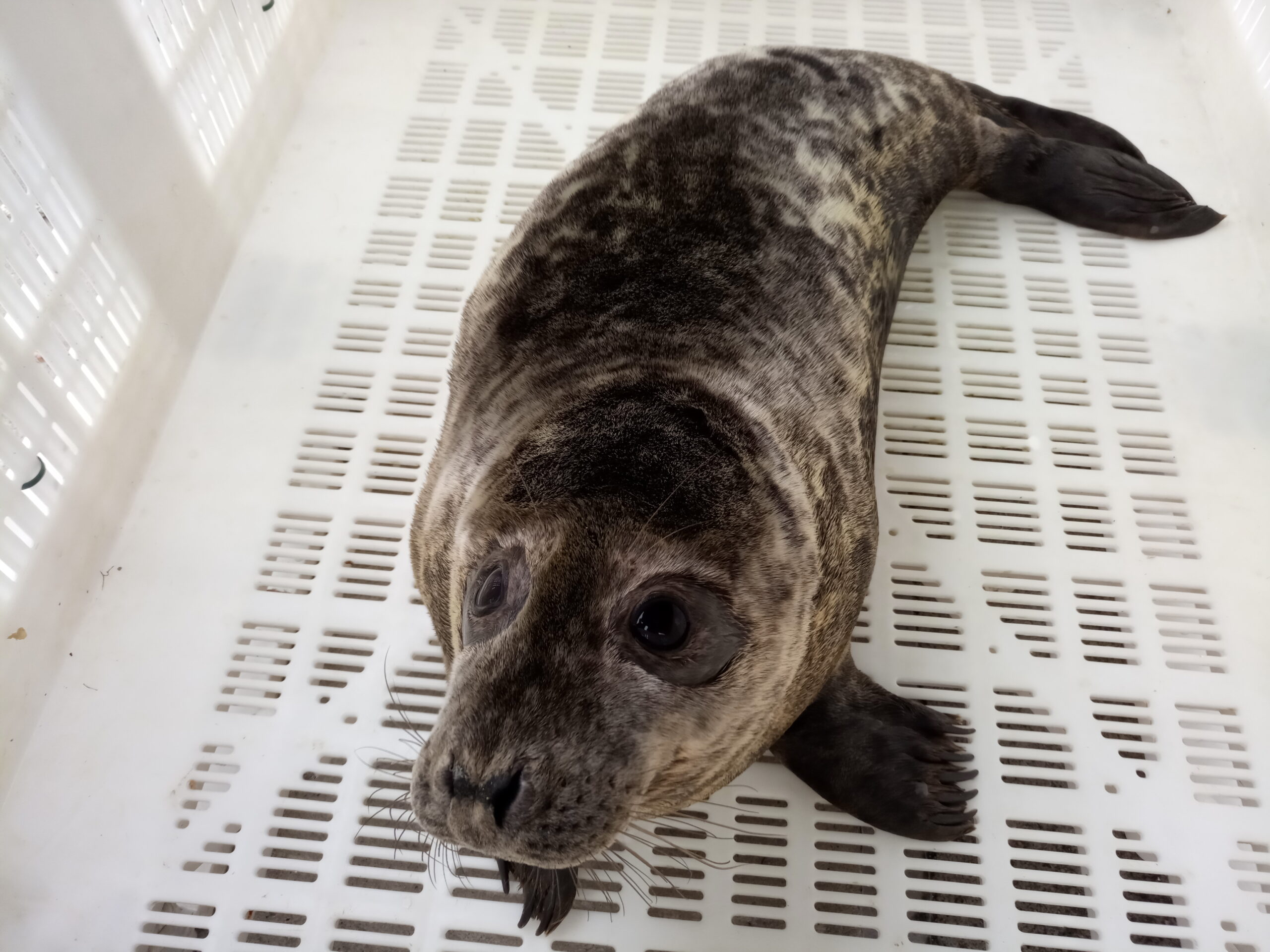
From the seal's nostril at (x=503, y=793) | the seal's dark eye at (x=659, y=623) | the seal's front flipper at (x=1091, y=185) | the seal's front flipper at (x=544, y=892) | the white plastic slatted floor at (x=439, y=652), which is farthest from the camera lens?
the seal's front flipper at (x=1091, y=185)

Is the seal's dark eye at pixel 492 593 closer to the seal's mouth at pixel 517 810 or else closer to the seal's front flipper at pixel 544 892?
the seal's mouth at pixel 517 810

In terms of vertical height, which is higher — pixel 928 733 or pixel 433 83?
pixel 433 83

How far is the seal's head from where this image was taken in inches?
45.0

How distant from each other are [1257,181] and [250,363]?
3.09 metres

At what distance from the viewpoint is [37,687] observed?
7.00 ft

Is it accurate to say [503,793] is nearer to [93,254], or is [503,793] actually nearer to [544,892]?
[544,892]

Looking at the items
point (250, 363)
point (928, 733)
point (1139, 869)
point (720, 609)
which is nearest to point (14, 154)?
point (250, 363)

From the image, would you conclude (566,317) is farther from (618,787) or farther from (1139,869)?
(1139,869)

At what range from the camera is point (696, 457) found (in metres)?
1.41

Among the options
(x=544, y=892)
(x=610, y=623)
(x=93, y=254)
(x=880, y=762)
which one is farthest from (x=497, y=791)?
(x=93, y=254)

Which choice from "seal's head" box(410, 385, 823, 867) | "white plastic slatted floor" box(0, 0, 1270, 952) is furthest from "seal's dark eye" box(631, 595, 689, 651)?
"white plastic slatted floor" box(0, 0, 1270, 952)

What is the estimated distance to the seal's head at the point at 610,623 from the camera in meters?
1.14

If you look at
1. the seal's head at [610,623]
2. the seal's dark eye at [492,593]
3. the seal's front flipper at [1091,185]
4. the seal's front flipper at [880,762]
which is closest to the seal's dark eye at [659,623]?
the seal's head at [610,623]

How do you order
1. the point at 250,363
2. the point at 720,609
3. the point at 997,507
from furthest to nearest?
the point at 250,363 → the point at 997,507 → the point at 720,609
